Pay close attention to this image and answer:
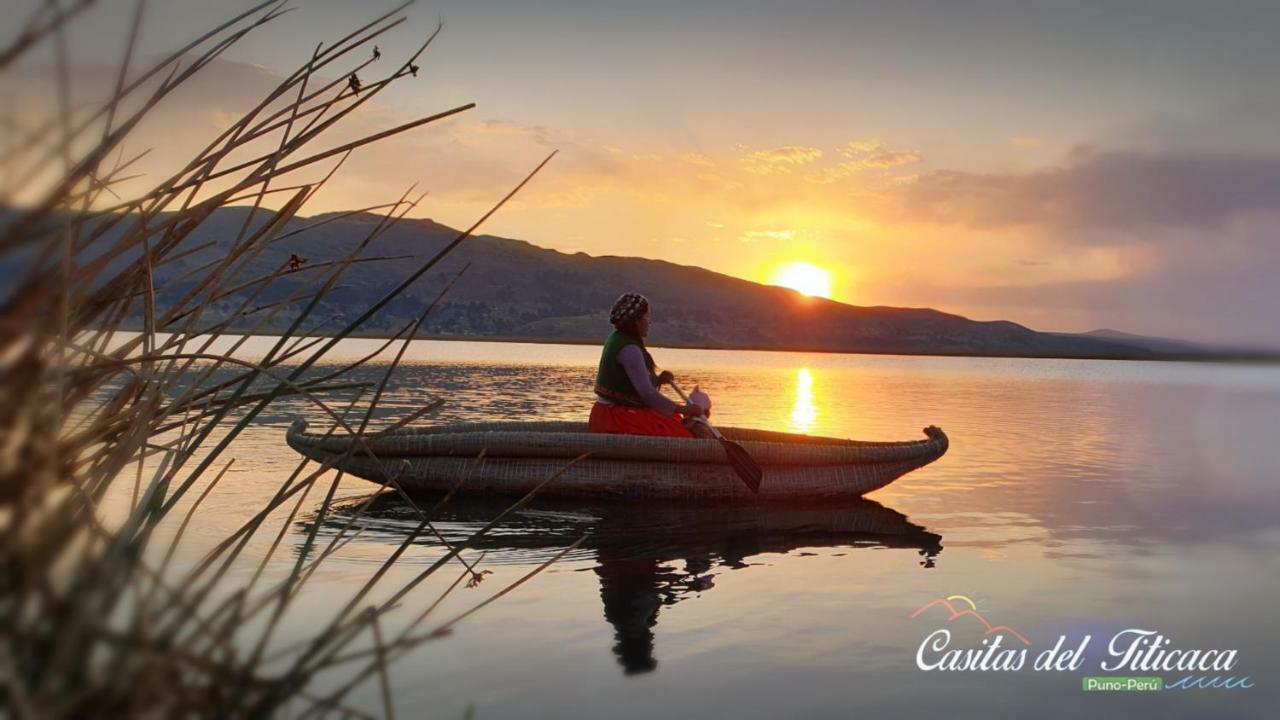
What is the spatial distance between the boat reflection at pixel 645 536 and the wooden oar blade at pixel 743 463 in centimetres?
32

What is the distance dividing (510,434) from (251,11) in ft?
26.4

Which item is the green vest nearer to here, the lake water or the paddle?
the paddle

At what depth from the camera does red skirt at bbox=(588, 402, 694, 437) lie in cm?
1008

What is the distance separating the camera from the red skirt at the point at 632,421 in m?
10.1

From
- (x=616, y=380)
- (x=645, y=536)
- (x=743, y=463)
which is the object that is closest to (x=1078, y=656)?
(x=645, y=536)

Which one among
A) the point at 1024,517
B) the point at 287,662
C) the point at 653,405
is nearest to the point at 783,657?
the point at 287,662

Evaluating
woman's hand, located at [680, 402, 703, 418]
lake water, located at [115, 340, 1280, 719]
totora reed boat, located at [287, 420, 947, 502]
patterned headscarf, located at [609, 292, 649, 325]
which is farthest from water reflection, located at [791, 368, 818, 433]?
patterned headscarf, located at [609, 292, 649, 325]

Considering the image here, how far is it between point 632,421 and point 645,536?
1823 mm

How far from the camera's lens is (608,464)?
32.4 feet

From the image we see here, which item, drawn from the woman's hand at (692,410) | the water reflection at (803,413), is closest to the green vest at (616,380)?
the woman's hand at (692,410)

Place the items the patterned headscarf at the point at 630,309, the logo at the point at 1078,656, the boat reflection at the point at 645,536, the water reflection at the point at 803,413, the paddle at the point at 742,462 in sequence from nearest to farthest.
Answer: the logo at the point at 1078,656 → the boat reflection at the point at 645,536 → the patterned headscarf at the point at 630,309 → the paddle at the point at 742,462 → the water reflection at the point at 803,413

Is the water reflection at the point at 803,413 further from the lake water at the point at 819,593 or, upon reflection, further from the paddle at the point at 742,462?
the paddle at the point at 742,462

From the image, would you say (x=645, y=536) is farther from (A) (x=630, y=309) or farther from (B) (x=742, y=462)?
(A) (x=630, y=309)

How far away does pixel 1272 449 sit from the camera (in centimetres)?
2014
